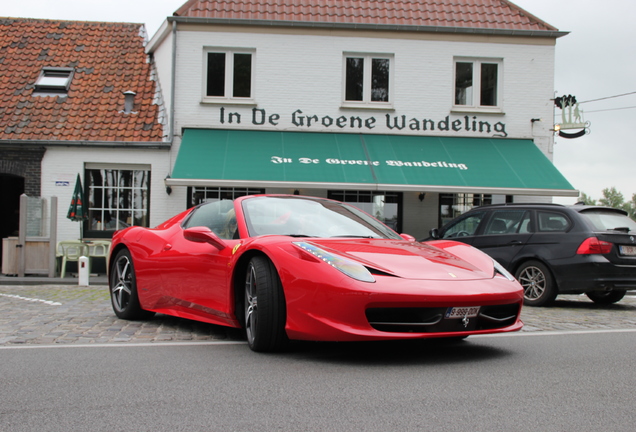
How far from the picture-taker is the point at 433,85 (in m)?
17.1

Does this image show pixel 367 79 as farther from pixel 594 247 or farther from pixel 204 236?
pixel 204 236

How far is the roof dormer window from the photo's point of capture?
17078 mm

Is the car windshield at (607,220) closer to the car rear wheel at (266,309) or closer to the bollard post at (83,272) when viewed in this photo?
the car rear wheel at (266,309)

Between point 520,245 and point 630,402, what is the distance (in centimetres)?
652

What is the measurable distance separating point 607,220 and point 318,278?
20.7 feet

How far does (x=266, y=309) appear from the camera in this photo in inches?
191

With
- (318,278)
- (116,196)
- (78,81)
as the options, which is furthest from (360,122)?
(318,278)

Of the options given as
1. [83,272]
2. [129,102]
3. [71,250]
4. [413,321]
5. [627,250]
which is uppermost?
[129,102]

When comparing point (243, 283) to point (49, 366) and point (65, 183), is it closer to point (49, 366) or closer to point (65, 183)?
point (49, 366)

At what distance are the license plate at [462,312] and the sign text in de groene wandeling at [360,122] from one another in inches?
483

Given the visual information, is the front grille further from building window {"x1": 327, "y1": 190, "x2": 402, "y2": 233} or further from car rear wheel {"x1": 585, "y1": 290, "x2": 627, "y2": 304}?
building window {"x1": 327, "y1": 190, "x2": 402, "y2": 233}

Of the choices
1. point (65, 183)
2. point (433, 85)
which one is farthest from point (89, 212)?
point (433, 85)

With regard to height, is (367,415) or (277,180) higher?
(277,180)

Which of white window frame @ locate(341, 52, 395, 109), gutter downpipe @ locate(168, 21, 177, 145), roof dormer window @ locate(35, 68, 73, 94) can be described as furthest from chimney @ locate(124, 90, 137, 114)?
white window frame @ locate(341, 52, 395, 109)
